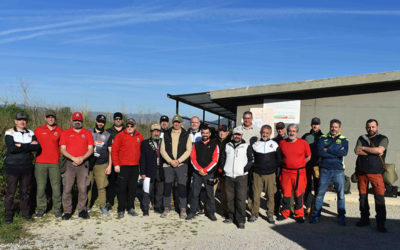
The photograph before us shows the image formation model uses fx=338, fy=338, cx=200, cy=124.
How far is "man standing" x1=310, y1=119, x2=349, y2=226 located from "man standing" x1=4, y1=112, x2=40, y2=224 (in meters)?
5.01

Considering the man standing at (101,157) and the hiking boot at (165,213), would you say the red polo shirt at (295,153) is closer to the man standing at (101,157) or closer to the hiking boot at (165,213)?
the hiking boot at (165,213)

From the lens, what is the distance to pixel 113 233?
17.5ft

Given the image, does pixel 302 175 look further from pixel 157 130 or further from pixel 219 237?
pixel 157 130

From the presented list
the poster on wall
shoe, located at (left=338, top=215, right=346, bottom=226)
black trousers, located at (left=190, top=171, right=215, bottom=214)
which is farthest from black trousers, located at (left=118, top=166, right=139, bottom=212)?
the poster on wall

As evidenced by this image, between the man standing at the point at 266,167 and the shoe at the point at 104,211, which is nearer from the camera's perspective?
the man standing at the point at 266,167

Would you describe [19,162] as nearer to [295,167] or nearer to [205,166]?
[205,166]

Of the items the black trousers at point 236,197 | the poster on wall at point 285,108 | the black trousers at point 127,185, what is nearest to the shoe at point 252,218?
the black trousers at point 236,197

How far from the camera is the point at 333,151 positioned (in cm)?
604

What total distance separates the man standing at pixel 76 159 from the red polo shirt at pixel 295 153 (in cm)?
356

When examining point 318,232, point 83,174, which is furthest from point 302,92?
point 83,174

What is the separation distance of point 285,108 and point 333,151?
333 centimetres

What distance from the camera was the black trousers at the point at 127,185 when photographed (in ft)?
20.7

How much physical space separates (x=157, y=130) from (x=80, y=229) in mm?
A: 2222

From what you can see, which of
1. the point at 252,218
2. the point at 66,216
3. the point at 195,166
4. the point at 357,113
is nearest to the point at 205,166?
the point at 195,166
